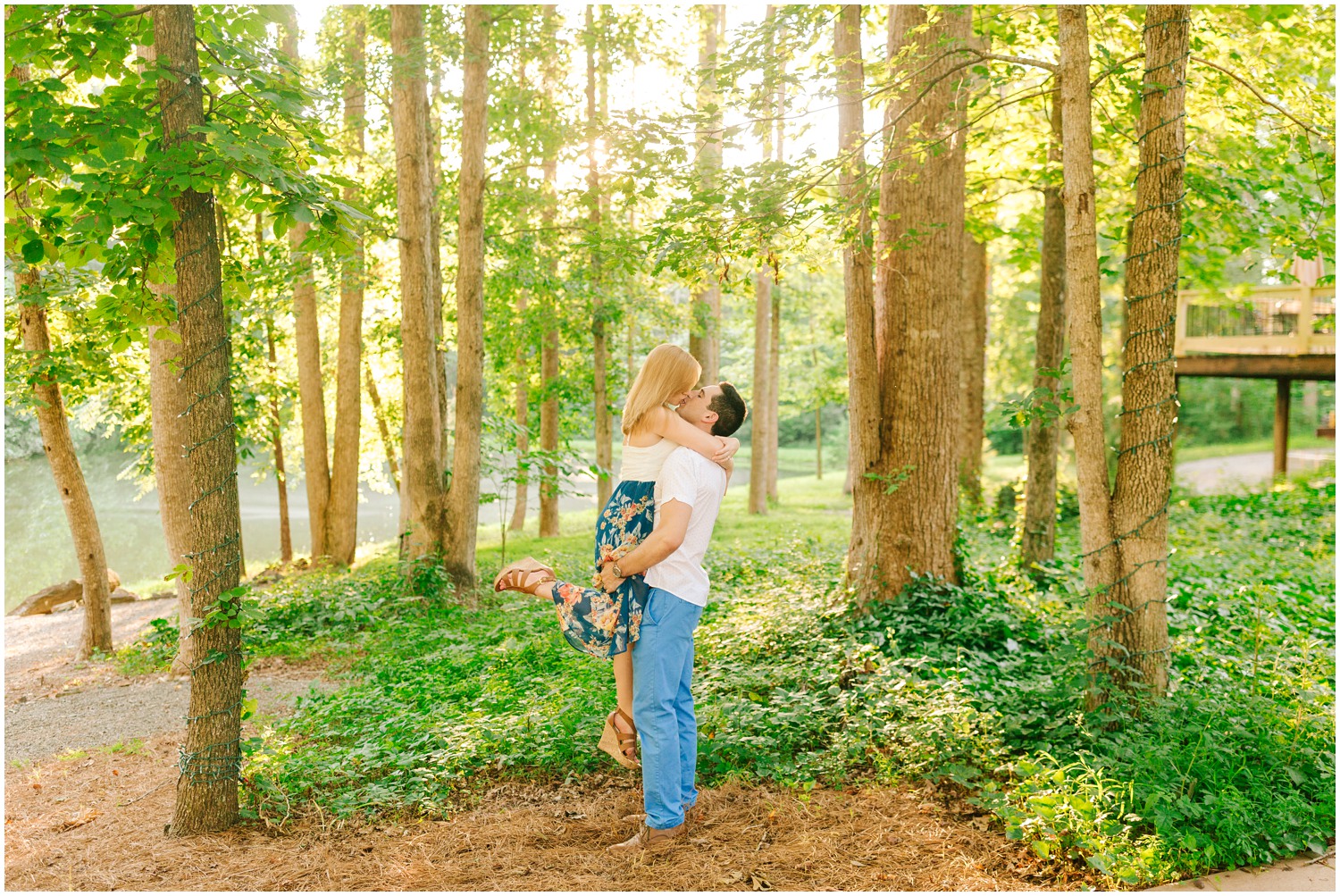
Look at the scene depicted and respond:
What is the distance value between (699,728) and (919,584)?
7.73ft

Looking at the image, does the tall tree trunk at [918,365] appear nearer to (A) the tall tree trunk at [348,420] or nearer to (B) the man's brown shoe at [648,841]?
(B) the man's brown shoe at [648,841]

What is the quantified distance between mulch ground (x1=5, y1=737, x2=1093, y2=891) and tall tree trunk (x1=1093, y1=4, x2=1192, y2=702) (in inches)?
54.8

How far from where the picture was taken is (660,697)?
140 inches

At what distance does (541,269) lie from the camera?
12.2 metres

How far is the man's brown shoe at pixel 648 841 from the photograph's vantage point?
3559 millimetres

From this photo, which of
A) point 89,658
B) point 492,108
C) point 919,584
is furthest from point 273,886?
point 492,108

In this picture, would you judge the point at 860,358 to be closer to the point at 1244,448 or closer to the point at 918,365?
the point at 918,365

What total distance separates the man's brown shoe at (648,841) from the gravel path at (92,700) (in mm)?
3162

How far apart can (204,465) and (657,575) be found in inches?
80.1

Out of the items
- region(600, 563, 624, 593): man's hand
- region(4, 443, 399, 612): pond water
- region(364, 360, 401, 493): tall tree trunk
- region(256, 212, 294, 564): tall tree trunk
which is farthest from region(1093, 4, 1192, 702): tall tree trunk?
region(364, 360, 401, 493): tall tree trunk

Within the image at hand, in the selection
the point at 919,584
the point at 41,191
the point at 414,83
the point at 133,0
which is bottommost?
the point at 919,584

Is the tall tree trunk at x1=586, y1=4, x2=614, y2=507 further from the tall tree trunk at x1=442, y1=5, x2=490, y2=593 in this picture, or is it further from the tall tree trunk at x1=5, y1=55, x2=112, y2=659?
the tall tree trunk at x1=5, y1=55, x2=112, y2=659

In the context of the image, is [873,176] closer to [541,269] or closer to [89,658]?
[541,269]

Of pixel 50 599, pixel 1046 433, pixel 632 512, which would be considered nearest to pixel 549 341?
pixel 50 599
